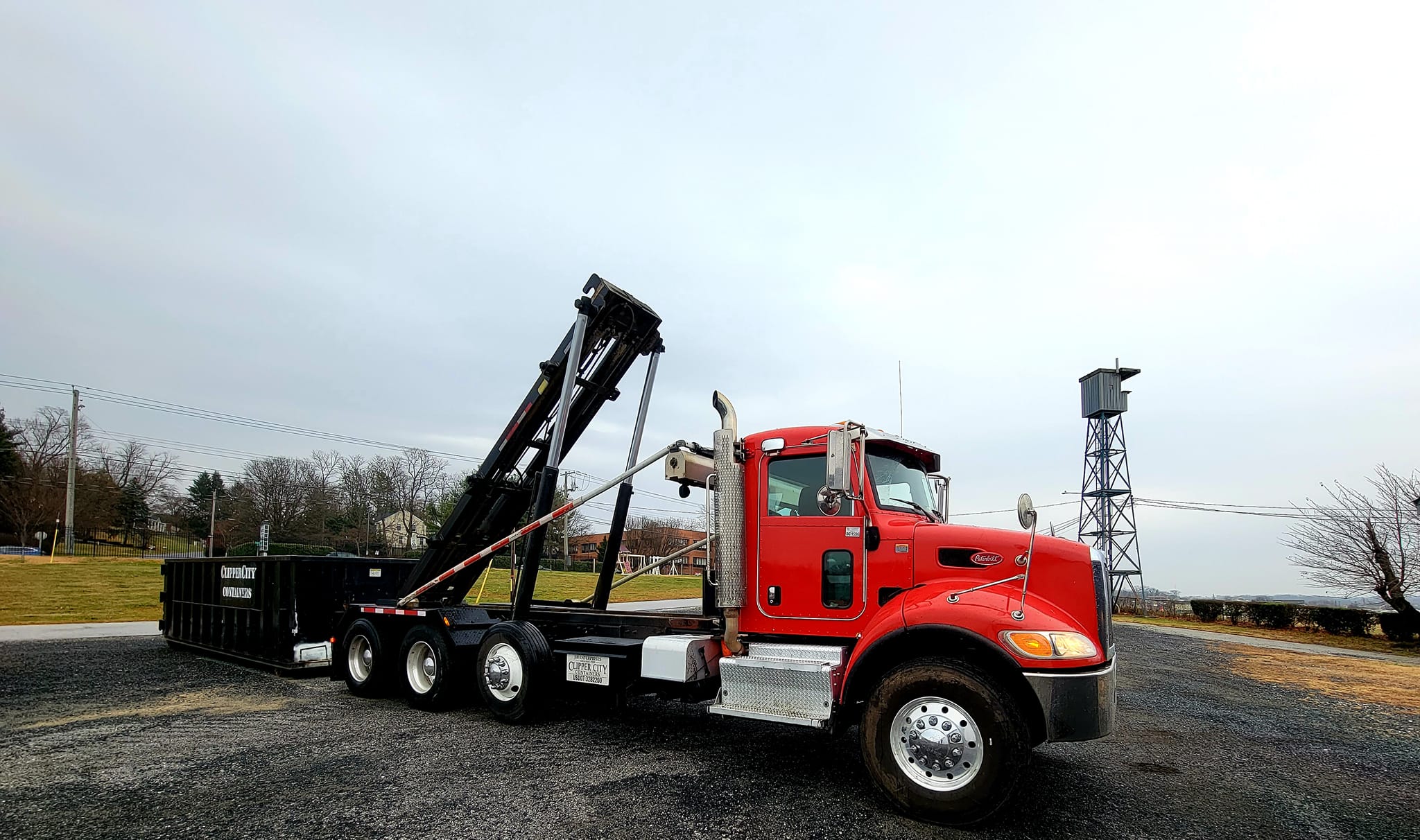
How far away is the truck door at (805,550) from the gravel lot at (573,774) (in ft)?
4.24

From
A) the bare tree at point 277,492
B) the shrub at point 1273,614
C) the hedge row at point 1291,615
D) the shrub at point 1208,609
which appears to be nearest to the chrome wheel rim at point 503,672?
the hedge row at point 1291,615

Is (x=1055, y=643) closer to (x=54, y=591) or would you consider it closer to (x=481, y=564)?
(x=481, y=564)

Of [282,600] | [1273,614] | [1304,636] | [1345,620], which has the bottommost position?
[1304,636]

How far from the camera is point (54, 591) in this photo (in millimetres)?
23109

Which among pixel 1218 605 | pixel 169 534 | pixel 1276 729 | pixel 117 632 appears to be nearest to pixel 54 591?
pixel 117 632

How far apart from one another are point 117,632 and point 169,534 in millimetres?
65194

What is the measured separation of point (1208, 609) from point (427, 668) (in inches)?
1353

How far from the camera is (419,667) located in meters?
8.07

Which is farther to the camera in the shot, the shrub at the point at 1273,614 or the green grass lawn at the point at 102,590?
the shrub at the point at 1273,614

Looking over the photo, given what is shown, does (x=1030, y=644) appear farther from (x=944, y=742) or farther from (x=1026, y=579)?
(x=944, y=742)

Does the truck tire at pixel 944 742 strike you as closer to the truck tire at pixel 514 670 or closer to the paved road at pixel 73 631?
the truck tire at pixel 514 670

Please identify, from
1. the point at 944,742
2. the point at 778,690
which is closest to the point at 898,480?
the point at 778,690

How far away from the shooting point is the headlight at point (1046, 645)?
15.0 feet

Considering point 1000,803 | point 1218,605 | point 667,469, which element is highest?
point 667,469
